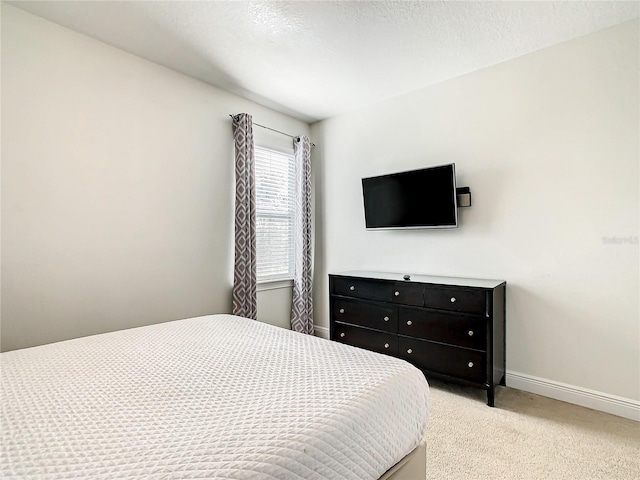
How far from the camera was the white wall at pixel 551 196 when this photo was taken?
7.39ft

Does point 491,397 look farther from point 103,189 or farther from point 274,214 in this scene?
point 103,189

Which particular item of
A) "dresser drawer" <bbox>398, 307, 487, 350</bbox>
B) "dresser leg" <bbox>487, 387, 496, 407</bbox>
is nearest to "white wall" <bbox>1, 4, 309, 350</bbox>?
"dresser drawer" <bbox>398, 307, 487, 350</bbox>

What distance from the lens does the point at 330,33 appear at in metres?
2.35

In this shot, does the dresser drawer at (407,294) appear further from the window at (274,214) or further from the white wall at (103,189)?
the white wall at (103,189)

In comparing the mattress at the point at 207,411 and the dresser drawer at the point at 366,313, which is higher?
the mattress at the point at 207,411

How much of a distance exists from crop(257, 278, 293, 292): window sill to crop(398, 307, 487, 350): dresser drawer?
1.47m

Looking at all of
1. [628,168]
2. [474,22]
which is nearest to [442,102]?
[474,22]

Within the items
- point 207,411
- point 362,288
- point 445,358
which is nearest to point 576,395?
point 445,358

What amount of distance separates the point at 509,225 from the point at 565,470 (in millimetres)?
1679

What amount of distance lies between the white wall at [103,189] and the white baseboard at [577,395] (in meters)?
2.64

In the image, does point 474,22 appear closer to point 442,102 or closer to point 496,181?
point 442,102

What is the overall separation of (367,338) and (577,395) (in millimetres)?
1589

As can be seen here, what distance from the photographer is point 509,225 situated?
2707 millimetres

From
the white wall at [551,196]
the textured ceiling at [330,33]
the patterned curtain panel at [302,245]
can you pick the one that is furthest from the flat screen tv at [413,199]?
the textured ceiling at [330,33]
